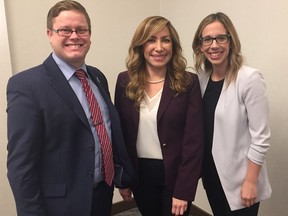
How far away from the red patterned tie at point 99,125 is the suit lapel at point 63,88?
0.08m

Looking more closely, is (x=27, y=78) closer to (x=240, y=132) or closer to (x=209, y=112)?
(x=209, y=112)

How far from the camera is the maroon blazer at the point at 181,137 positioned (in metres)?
1.49

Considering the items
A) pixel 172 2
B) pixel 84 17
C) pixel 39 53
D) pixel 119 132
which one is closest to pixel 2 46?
pixel 39 53

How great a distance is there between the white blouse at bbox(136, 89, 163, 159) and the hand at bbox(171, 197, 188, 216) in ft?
0.82


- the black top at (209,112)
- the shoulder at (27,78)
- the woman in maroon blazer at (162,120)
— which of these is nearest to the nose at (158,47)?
the woman in maroon blazer at (162,120)

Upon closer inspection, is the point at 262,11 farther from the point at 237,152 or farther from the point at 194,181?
the point at 194,181

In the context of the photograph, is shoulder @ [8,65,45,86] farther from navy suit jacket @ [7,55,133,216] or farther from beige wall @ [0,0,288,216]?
beige wall @ [0,0,288,216]

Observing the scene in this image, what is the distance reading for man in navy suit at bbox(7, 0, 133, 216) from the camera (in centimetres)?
113

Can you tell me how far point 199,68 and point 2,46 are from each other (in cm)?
142

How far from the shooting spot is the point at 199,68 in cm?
176

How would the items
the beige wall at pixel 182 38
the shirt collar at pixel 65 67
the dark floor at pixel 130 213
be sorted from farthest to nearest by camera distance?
the dark floor at pixel 130 213 < the beige wall at pixel 182 38 < the shirt collar at pixel 65 67

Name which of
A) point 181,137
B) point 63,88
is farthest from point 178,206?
point 63,88

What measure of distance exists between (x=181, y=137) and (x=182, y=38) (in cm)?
145

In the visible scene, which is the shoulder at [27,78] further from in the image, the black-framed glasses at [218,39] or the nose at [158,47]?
the black-framed glasses at [218,39]
